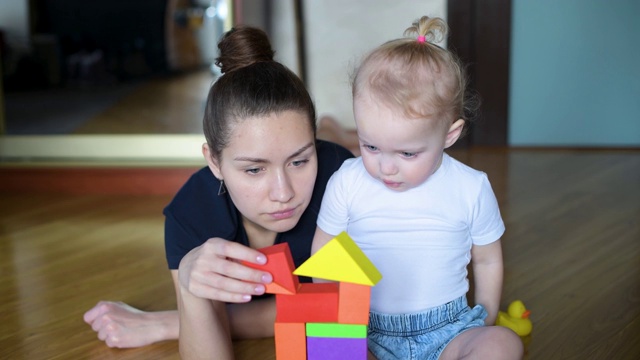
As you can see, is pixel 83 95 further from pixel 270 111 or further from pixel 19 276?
pixel 270 111

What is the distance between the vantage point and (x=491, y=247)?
1189 millimetres

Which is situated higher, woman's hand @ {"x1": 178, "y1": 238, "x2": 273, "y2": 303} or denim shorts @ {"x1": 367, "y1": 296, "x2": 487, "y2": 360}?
woman's hand @ {"x1": 178, "y1": 238, "x2": 273, "y2": 303}

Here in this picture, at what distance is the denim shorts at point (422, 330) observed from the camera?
1.15 metres

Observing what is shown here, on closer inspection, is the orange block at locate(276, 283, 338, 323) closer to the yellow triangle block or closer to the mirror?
the yellow triangle block

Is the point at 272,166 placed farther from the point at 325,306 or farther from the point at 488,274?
the point at 488,274

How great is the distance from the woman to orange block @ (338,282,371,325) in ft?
0.42

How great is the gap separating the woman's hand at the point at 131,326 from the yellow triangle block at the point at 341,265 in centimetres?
58

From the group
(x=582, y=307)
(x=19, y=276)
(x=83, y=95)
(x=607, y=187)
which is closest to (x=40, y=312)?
(x=19, y=276)

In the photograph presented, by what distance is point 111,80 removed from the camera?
110 inches

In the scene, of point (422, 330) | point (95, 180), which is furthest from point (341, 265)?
point (95, 180)

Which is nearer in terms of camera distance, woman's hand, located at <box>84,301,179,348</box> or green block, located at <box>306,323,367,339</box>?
green block, located at <box>306,323,367,339</box>

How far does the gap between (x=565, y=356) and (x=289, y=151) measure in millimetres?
614

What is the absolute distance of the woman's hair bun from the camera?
4.09ft

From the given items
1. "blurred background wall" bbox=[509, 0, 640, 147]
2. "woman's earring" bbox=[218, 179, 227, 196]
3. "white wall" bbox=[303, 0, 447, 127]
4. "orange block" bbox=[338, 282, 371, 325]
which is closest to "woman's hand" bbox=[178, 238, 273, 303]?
"orange block" bbox=[338, 282, 371, 325]
